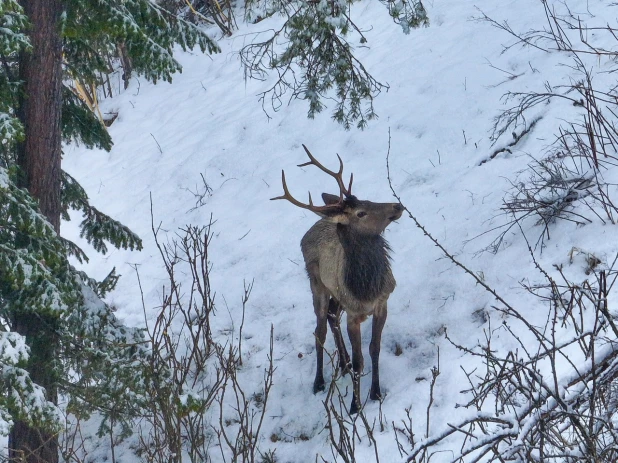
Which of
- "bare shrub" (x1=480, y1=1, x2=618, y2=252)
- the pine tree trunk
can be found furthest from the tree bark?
"bare shrub" (x1=480, y1=1, x2=618, y2=252)

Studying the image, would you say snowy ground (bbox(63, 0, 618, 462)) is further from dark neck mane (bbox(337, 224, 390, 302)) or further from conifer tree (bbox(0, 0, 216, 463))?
conifer tree (bbox(0, 0, 216, 463))

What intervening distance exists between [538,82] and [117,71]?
939 cm

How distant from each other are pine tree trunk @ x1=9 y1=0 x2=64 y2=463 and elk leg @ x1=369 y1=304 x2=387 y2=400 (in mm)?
2406

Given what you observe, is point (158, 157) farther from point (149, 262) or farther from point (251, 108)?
point (149, 262)

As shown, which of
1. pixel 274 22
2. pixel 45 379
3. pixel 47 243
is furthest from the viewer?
pixel 274 22

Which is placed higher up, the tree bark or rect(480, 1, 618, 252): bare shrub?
rect(480, 1, 618, 252): bare shrub

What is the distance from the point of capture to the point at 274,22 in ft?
45.7

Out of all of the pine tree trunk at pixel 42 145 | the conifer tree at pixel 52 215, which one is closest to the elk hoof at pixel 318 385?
the conifer tree at pixel 52 215

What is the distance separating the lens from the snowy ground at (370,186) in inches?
252

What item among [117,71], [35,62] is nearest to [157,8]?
[35,62]

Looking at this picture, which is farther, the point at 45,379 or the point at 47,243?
the point at 45,379

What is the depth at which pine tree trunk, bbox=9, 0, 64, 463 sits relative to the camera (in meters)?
5.64

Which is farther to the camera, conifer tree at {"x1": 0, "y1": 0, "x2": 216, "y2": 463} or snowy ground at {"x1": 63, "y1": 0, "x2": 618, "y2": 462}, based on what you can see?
snowy ground at {"x1": 63, "y1": 0, "x2": 618, "y2": 462}

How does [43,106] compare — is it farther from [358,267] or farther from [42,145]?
[358,267]
